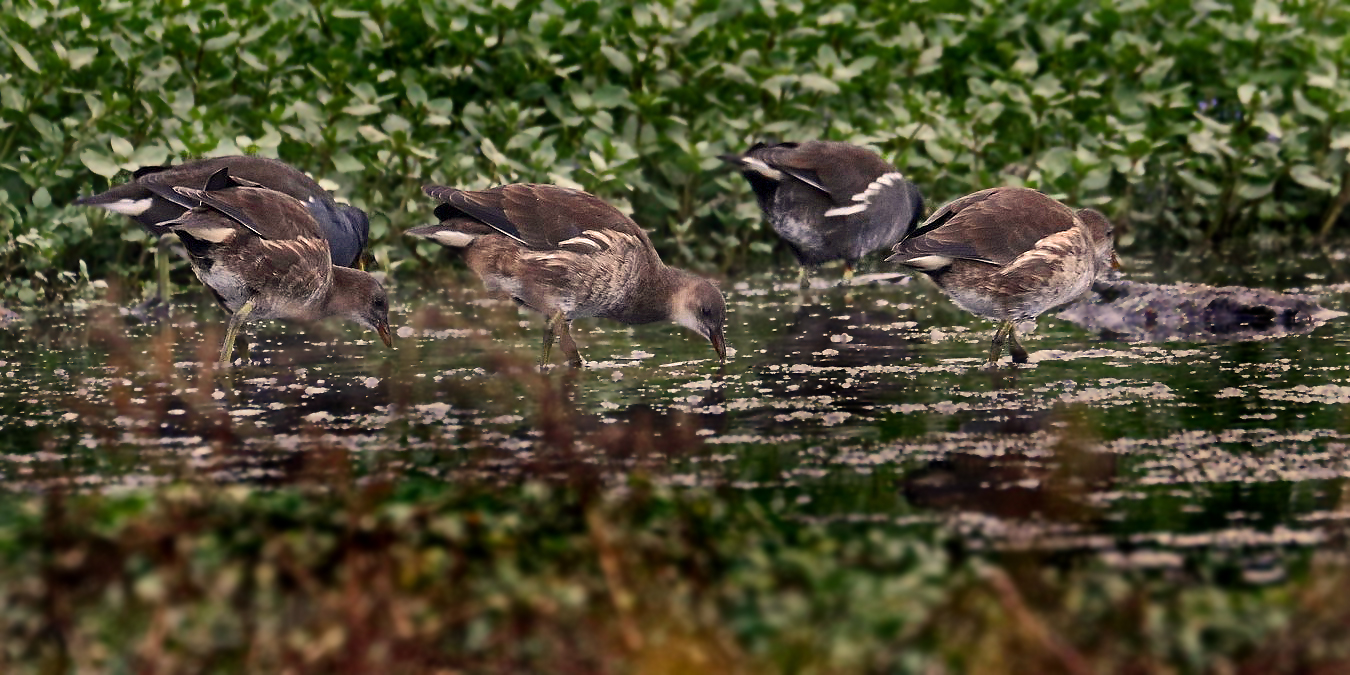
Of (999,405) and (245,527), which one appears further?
(999,405)

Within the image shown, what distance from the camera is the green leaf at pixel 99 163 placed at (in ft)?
34.1

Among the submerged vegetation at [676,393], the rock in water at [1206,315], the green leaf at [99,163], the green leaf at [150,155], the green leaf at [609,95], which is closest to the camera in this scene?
the submerged vegetation at [676,393]

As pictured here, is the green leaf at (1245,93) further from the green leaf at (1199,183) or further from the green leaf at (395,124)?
the green leaf at (395,124)

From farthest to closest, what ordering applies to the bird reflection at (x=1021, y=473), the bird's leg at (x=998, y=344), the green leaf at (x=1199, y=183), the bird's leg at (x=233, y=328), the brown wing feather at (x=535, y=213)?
the green leaf at (x=1199, y=183) < the brown wing feather at (x=535, y=213) < the bird's leg at (x=233, y=328) < the bird's leg at (x=998, y=344) < the bird reflection at (x=1021, y=473)

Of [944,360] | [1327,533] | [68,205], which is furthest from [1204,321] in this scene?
[68,205]

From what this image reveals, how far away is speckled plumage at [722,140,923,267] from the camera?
10164 mm

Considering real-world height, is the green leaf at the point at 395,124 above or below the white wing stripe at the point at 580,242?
above

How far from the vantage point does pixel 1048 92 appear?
12898mm

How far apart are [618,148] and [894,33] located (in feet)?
9.82

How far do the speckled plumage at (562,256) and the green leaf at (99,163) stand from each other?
2511 mm

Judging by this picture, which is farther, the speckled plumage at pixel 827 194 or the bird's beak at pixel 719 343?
the speckled plumage at pixel 827 194

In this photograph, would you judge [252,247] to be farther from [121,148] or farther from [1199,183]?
[1199,183]

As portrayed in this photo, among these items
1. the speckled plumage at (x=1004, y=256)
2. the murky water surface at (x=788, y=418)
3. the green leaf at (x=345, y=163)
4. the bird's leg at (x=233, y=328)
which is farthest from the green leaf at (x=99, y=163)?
the speckled plumage at (x=1004, y=256)

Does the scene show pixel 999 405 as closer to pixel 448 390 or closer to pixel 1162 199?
pixel 448 390
